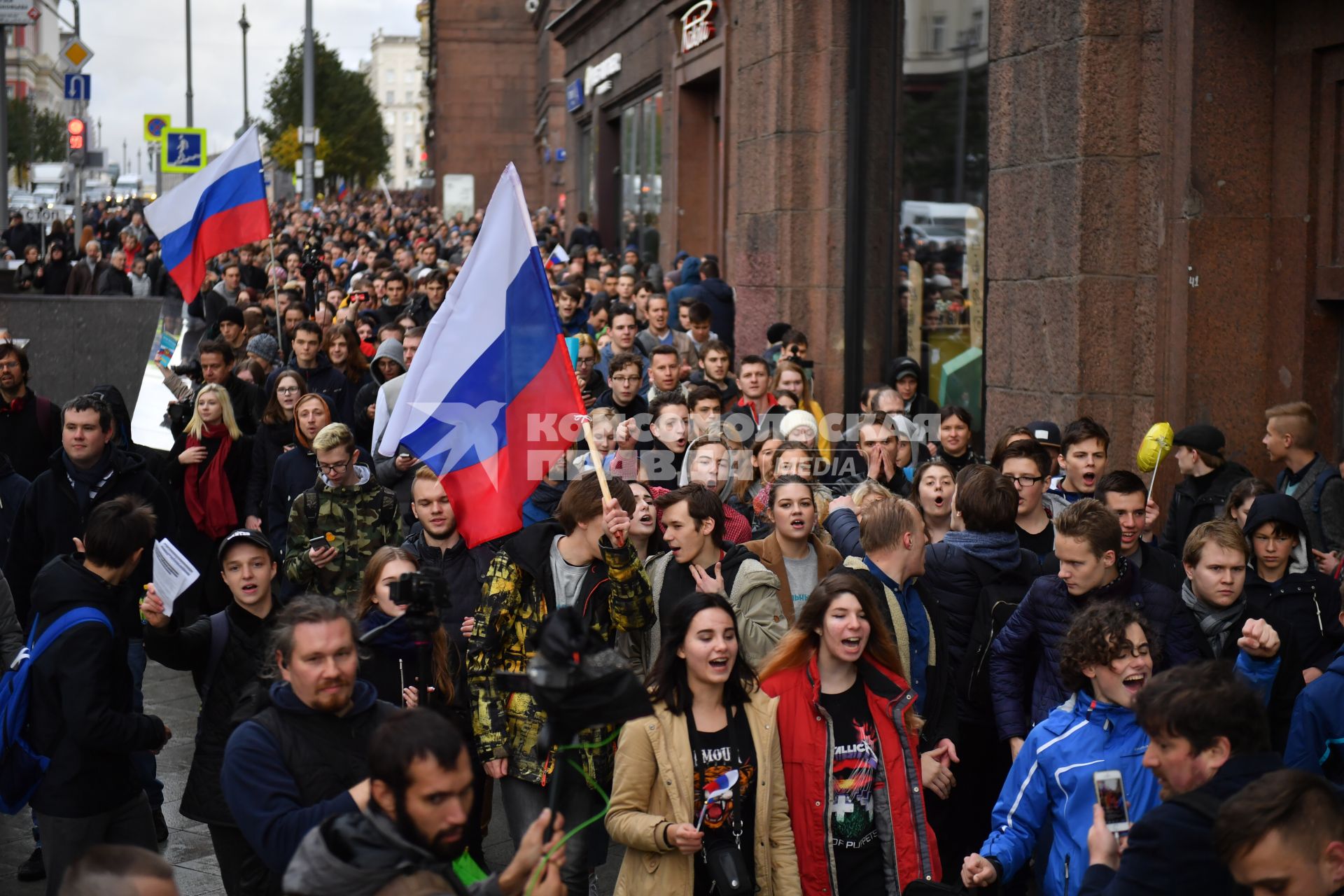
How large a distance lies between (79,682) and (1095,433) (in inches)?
184

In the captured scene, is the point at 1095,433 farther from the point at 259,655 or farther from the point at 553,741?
the point at 553,741

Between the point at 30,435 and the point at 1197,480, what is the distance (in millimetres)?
6695

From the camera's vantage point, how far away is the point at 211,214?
1171 cm

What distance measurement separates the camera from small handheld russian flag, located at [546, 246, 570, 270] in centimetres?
1892

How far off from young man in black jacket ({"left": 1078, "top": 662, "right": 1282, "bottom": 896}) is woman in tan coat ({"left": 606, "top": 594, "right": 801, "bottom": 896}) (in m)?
1.14

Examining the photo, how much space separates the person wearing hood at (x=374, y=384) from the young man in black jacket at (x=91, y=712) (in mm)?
4913

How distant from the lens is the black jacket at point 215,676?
5.15 m

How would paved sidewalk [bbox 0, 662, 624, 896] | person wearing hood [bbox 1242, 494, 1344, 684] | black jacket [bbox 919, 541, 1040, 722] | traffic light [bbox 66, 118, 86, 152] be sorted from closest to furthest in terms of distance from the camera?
person wearing hood [bbox 1242, 494, 1344, 684], black jacket [bbox 919, 541, 1040, 722], paved sidewalk [bbox 0, 662, 624, 896], traffic light [bbox 66, 118, 86, 152]

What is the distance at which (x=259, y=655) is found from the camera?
5.46 metres

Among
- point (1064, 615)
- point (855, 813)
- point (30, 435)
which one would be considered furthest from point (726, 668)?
point (30, 435)

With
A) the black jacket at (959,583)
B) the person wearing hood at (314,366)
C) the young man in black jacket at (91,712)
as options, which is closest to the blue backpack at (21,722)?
the young man in black jacket at (91,712)

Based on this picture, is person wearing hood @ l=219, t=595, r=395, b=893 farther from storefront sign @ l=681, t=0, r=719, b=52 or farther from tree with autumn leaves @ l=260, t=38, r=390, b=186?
tree with autumn leaves @ l=260, t=38, r=390, b=186

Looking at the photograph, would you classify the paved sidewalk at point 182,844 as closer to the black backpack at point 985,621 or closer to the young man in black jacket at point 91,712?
the young man in black jacket at point 91,712

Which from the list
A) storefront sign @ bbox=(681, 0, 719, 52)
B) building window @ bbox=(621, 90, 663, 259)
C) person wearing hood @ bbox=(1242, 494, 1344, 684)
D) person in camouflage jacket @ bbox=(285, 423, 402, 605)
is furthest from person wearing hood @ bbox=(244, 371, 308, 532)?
building window @ bbox=(621, 90, 663, 259)
